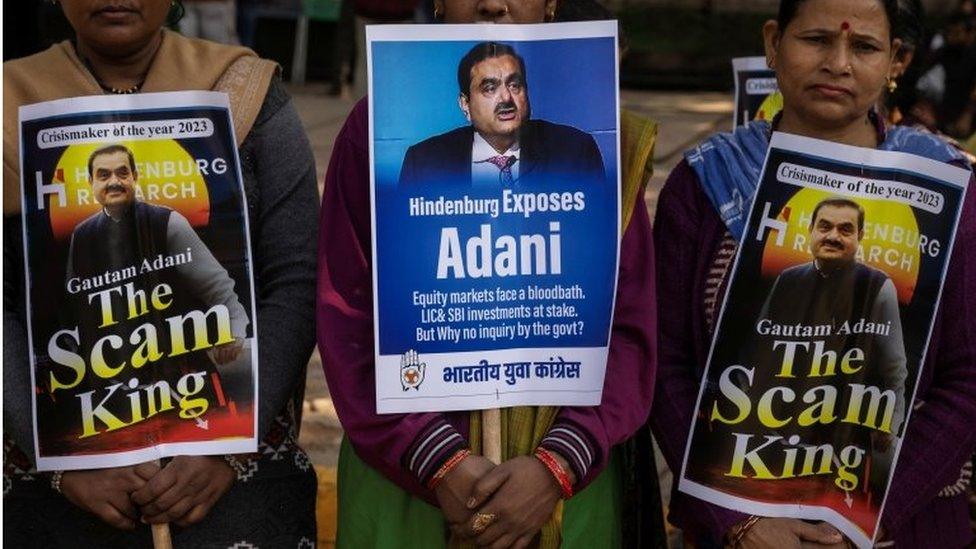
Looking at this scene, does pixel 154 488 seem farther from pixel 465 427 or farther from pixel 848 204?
pixel 848 204

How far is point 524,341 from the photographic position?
2842 mm

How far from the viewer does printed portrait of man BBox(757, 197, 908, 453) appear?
2.89m

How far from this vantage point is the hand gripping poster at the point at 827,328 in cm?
288

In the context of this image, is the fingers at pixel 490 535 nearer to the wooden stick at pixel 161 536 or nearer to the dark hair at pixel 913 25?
the wooden stick at pixel 161 536

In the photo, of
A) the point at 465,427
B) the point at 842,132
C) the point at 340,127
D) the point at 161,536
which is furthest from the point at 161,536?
the point at 340,127

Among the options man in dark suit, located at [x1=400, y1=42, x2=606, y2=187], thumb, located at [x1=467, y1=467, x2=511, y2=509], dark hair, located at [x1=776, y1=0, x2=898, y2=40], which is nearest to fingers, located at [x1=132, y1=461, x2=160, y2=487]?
thumb, located at [x1=467, y1=467, x2=511, y2=509]

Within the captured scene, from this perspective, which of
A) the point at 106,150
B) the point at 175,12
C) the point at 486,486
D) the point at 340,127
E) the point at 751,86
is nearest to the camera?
the point at 486,486

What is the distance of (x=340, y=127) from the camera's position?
10.0 meters

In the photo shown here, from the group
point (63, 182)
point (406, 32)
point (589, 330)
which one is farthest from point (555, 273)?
point (63, 182)

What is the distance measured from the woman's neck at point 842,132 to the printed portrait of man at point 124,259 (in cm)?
113

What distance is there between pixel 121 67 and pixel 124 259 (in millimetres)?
398

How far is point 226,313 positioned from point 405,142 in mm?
469

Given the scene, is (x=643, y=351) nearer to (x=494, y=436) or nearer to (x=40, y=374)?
(x=494, y=436)

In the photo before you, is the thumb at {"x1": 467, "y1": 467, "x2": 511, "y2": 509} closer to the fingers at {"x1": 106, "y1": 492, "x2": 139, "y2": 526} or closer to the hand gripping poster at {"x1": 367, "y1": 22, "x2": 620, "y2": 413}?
the hand gripping poster at {"x1": 367, "y1": 22, "x2": 620, "y2": 413}
